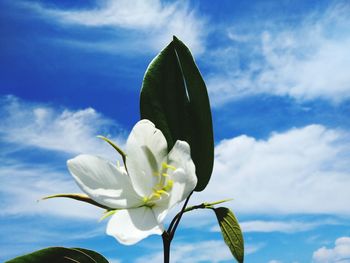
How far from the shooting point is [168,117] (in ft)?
3.16

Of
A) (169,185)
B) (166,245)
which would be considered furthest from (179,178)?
(166,245)

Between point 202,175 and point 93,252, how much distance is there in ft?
0.80

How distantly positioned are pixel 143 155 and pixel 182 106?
16 cm

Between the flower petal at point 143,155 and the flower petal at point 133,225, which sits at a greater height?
A: the flower petal at point 143,155

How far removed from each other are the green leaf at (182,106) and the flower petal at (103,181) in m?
0.14

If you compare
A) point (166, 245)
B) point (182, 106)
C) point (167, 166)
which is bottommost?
point (166, 245)

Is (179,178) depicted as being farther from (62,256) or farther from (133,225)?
(62,256)

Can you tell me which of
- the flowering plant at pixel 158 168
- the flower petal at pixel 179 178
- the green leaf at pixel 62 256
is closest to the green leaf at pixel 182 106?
the flowering plant at pixel 158 168

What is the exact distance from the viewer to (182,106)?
0.97 meters

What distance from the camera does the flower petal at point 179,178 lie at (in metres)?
0.78

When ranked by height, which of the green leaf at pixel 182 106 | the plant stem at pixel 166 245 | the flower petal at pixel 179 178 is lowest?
the plant stem at pixel 166 245

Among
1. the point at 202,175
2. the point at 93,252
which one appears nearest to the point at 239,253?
the point at 202,175

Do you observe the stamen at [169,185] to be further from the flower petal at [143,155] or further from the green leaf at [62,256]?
the green leaf at [62,256]

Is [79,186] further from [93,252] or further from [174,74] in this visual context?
[174,74]
